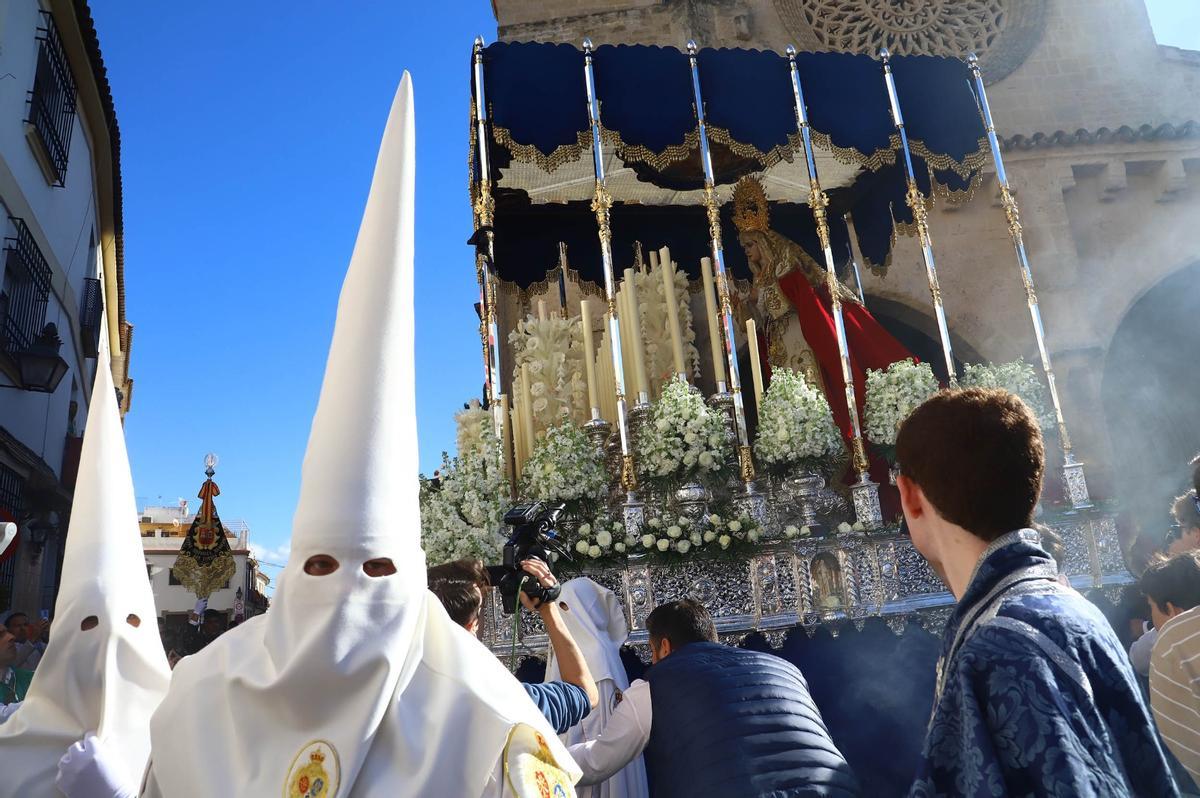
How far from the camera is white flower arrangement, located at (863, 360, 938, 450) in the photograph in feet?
17.7

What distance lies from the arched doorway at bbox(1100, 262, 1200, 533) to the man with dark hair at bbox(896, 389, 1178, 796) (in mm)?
8796

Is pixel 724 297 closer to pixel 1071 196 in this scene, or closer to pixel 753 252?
pixel 753 252

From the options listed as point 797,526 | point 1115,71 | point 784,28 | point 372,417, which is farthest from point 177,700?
point 1115,71

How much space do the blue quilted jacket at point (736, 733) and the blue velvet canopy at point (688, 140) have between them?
178 inches

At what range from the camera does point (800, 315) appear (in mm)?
7176

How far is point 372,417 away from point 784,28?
10.1 meters

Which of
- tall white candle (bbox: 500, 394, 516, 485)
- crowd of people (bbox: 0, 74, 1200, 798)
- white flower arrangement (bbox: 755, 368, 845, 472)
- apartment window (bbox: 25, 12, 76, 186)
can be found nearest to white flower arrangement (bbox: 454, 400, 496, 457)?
tall white candle (bbox: 500, 394, 516, 485)

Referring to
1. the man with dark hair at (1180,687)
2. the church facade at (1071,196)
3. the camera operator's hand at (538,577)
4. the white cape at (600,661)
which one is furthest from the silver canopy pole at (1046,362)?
the camera operator's hand at (538,577)

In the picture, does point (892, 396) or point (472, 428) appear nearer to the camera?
point (892, 396)

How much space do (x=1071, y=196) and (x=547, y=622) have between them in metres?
9.46

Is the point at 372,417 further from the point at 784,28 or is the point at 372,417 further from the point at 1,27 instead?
the point at 784,28

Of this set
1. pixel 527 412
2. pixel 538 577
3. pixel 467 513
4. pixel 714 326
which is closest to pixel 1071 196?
pixel 714 326

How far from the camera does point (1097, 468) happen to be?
8352mm

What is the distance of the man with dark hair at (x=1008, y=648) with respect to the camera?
4.05 feet
